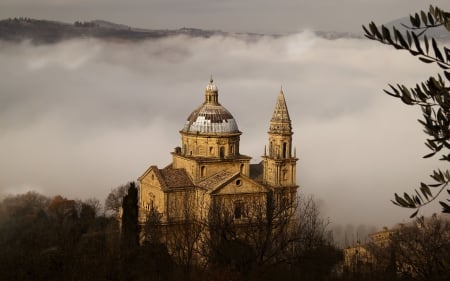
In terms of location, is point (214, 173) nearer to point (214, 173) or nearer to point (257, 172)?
point (214, 173)

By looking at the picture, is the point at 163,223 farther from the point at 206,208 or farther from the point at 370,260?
the point at 370,260

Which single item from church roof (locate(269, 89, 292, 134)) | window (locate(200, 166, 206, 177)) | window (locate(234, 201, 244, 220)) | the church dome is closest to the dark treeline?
window (locate(234, 201, 244, 220))

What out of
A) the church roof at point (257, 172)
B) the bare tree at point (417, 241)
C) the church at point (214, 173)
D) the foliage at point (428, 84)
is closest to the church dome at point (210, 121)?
the church at point (214, 173)

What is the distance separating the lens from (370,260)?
4134 centimetres

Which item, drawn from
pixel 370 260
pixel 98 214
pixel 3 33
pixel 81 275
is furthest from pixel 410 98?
pixel 3 33

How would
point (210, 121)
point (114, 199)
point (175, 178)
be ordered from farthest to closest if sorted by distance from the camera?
point (114, 199)
point (210, 121)
point (175, 178)

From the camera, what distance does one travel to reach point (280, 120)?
171 ft

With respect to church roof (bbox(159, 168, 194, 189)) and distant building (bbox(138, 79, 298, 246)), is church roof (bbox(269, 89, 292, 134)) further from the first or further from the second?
church roof (bbox(159, 168, 194, 189))

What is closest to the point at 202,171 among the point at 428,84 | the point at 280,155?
the point at 280,155

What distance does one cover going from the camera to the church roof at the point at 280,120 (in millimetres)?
51781

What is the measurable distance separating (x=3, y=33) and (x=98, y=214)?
17.2 meters

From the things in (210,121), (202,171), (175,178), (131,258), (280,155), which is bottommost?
(131,258)

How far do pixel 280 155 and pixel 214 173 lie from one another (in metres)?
4.76

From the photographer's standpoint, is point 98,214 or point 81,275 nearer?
point 81,275
